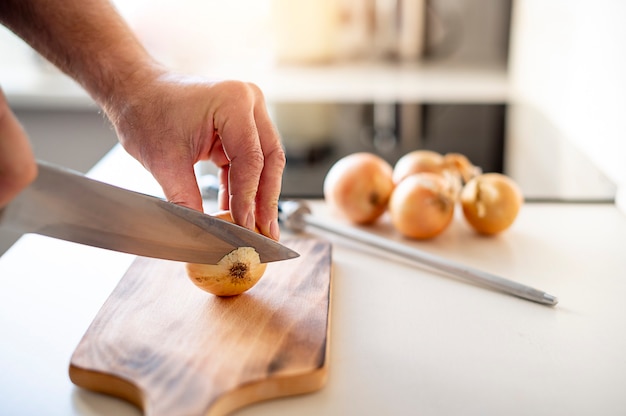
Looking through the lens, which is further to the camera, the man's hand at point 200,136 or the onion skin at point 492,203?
the onion skin at point 492,203

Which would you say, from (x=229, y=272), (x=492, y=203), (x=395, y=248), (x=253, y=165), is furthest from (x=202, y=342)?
(x=492, y=203)

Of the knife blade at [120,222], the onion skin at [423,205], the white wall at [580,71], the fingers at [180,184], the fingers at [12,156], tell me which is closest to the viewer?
the fingers at [12,156]

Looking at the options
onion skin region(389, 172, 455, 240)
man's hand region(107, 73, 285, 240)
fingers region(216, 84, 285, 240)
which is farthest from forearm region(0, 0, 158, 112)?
onion skin region(389, 172, 455, 240)

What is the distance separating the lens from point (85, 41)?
Answer: 0.88 metres

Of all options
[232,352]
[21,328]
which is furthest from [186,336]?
[21,328]

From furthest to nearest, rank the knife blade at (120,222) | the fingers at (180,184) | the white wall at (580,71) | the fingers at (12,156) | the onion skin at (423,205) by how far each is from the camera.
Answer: the white wall at (580,71)
the onion skin at (423,205)
the fingers at (180,184)
the knife blade at (120,222)
the fingers at (12,156)

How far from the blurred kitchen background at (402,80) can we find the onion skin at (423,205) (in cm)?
22

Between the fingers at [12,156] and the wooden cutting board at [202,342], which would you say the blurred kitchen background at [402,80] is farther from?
the fingers at [12,156]

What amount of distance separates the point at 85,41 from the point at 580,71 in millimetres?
956

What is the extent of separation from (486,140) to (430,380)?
87 cm

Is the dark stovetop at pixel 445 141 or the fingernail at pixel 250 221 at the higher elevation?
the fingernail at pixel 250 221

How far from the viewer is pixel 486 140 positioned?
1473 mm

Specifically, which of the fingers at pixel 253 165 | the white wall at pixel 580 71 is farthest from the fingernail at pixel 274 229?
the white wall at pixel 580 71

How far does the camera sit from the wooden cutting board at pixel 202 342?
65 centimetres
